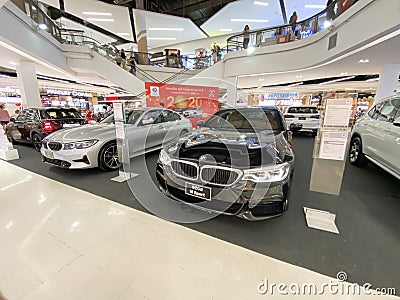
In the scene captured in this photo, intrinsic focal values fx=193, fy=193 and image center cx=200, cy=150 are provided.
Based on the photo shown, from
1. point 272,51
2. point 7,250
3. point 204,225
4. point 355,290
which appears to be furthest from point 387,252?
point 272,51

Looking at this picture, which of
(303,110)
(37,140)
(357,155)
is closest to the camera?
(357,155)

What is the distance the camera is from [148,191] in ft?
9.61

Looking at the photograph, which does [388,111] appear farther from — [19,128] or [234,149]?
[19,128]

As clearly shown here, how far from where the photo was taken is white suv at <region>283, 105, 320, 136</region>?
7406 millimetres

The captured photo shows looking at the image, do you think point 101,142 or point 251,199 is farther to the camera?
point 101,142

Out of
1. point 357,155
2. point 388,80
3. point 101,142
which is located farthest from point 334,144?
point 388,80

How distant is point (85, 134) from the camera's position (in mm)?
3457

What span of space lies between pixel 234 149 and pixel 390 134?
261 centimetres

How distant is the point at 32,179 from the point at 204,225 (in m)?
3.29

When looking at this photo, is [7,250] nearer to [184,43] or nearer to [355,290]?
[355,290]

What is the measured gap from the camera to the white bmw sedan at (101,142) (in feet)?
10.8

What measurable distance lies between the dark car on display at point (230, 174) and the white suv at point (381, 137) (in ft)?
5.97

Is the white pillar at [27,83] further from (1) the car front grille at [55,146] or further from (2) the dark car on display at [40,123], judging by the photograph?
(1) the car front grille at [55,146]

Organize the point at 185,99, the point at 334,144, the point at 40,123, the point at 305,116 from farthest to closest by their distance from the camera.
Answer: the point at 185,99 → the point at 305,116 → the point at 40,123 → the point at 334,144
